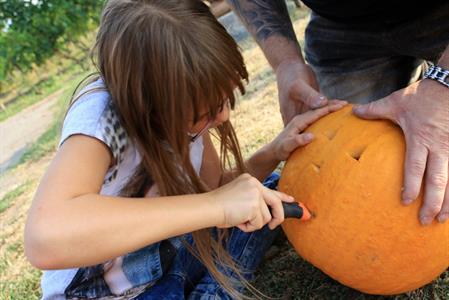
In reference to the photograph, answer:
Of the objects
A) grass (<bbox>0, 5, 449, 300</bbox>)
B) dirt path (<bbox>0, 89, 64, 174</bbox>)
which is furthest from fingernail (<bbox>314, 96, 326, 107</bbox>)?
dirt path (<bbox>0, 89, 64, 174</bbox>)

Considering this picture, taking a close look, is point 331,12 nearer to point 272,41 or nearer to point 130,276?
point 272,41

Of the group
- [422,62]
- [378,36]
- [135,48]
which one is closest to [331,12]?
[378,36]

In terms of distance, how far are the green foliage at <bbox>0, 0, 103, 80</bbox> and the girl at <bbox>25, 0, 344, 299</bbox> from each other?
10.8 m

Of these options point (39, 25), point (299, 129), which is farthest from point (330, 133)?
point (39, 25)

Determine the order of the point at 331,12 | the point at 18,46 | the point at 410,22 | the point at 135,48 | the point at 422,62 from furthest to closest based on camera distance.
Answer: the point at 18,46, the point at 422,62, the point at 331,12, the point at 410,22, the point at 135,48

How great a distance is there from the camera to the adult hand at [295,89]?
134 cm

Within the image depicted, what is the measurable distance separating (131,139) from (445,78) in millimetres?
706

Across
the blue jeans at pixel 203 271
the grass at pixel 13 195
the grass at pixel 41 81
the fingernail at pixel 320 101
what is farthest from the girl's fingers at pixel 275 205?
the grass at pixel 41 81

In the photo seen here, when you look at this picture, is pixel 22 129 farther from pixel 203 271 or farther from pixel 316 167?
pixel 316 167

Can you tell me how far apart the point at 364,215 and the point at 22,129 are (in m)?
7.80

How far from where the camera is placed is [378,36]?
168cm

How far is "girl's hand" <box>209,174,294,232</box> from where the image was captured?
39.7 inches

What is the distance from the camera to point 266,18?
6.03ft

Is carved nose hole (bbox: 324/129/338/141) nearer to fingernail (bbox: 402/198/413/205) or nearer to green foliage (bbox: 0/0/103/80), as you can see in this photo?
fingernail (bbox: 402/198/413/205)
